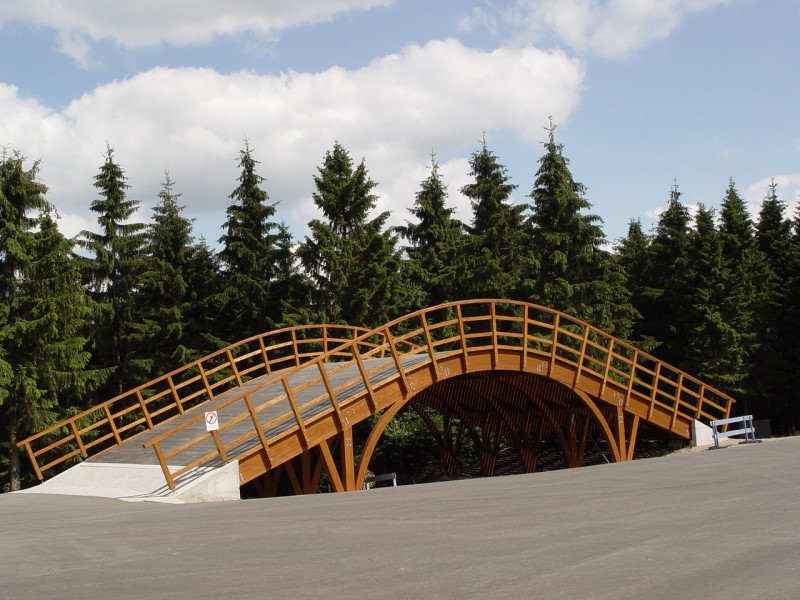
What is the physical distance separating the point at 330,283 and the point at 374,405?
1878 centimetres

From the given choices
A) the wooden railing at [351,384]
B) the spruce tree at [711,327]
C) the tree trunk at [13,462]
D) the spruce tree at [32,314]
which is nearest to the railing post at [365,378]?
the wooden railing at [351,384]

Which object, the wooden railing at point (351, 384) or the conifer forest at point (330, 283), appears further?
the conifer forest at point (330, 283)

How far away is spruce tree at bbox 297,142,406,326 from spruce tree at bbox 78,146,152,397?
8.21 metres

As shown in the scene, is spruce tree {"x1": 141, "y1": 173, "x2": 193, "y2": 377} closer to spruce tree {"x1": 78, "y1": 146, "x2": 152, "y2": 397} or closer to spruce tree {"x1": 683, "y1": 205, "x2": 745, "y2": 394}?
spruce tree {"x1": 78, "y1": 146, "x2": 152, "y2": 397}

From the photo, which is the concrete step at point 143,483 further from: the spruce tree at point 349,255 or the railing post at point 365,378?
the spruce tree at point 349,255

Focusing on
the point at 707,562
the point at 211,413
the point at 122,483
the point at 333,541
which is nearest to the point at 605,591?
the point at 707,562

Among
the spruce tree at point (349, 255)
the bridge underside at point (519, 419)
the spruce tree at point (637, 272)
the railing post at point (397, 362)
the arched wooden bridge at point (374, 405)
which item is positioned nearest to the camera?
the arched wooden bridge at point (374, 405)

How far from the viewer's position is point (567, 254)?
39.6 m

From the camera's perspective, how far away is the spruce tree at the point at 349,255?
115 ft

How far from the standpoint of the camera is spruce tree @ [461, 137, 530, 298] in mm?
41625

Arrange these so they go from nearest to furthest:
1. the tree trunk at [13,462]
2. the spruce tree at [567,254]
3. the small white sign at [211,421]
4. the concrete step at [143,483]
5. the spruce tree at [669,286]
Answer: the concrete step at [143,483] < the small white sign at [211,421] < the tree trunk at [13,462] < the spruce tree at [567,254] < the spruce tree at [669,286]

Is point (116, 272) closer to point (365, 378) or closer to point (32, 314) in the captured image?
point (32, 314)

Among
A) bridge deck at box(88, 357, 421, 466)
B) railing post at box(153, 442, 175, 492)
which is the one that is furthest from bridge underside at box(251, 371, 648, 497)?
railing post at box(153, 442, 175, 492)

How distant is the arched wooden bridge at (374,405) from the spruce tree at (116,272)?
16.3 ft
